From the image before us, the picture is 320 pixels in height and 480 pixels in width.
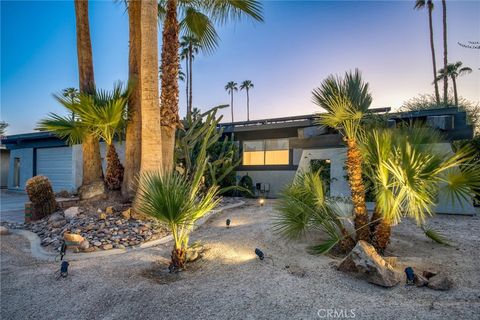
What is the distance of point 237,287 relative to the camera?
3.41 metres

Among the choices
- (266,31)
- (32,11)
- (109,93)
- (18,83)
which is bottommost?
(109,93)

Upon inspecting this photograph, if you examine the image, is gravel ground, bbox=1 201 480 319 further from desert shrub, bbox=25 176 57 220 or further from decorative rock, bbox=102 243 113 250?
desert shrub, bbox=25 176 57 220

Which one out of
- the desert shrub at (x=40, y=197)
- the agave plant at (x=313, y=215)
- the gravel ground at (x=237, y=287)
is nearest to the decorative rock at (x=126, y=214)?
the gravel ground at (x=237, y=287)

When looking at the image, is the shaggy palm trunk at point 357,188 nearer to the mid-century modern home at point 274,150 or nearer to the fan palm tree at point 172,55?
the mid-century modern home at point 274,150

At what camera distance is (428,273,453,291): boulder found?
3.16m

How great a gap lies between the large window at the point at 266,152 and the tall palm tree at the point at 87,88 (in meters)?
7.13

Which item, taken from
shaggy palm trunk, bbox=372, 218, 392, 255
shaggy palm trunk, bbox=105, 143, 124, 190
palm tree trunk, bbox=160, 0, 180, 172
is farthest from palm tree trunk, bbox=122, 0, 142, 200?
shaggy palm trunk, bbox=372, 218, 392, 255

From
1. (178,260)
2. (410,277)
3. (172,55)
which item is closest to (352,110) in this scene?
(410,277)

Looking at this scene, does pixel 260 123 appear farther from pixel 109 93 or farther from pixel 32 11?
pixel 32 11

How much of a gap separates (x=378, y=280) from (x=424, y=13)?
94.6 feet

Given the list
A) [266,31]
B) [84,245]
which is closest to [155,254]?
[84,245]

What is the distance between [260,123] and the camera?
518 inches

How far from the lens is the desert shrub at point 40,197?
7660 mm

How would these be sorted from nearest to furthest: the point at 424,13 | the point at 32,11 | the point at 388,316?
the point at 388,316 → the point at 32,11 → the point at 424,13
